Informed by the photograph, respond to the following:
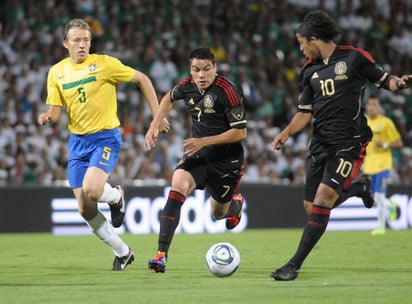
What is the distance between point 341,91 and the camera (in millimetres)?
8633

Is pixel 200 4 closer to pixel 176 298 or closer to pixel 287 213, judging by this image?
pixel 287 213

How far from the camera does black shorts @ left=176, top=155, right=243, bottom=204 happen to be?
32.4 ft

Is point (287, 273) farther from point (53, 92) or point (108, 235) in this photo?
point (53, 92)

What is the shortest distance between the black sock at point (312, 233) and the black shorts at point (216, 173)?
187cm

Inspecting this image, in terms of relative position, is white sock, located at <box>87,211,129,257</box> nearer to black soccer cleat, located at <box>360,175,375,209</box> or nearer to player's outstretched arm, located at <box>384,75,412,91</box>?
player's outstretched arm, located at <box>384,75,412,91</box>

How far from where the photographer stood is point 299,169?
68.9 ft

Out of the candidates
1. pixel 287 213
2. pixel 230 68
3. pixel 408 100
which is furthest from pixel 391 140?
pixel 408 100

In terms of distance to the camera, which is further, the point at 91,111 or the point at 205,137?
the point at 91,111

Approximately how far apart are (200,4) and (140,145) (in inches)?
248

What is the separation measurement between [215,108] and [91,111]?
1.31 m

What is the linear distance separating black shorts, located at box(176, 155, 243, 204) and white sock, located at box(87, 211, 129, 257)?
98cm

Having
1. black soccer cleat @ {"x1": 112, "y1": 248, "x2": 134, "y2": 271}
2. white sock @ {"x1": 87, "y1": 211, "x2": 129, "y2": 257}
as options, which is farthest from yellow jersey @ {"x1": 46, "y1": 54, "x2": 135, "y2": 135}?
black soccer cleat @ {"x1": 112, "y1": 248, "x2": 134, "y2": 271}

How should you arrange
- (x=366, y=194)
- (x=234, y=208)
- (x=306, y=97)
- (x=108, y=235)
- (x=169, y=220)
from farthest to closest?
(x=366, y=194) → (x=234, y=208) → (x=108, y=235) → (x=169, y=220) → (x=306, y=97)

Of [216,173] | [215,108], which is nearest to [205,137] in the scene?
[215,108]
